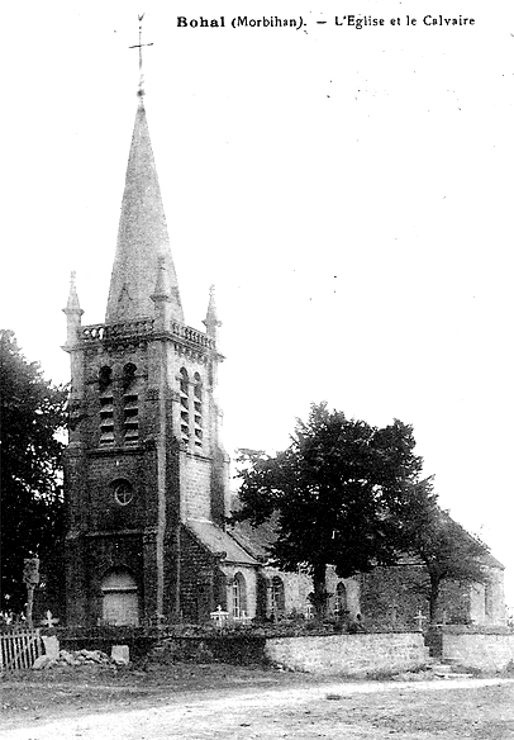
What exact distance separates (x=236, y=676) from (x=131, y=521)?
1844 centimetres

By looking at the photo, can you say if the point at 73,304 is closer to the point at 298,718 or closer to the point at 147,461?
the point at 147,461

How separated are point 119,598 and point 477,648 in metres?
14.6

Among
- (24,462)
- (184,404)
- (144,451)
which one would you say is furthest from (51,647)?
(184,404)

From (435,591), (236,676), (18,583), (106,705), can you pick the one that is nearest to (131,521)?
(18,583)

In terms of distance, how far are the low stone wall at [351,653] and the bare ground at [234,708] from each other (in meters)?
2.83

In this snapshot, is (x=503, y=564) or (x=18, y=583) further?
(x=503, y=564)

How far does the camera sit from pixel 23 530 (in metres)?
37.2

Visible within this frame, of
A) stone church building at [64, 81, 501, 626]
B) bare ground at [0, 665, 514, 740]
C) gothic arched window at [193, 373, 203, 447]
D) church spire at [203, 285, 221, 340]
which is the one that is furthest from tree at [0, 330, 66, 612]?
church spire at [203, 285, 221, 340]

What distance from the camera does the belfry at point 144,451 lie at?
1719 inches

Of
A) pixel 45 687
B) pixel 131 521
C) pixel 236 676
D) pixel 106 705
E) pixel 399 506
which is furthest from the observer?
pixel 131 521

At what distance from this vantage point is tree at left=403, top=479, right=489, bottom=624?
4412cm

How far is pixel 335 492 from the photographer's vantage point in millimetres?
40812

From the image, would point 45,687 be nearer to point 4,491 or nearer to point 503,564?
point 4,491

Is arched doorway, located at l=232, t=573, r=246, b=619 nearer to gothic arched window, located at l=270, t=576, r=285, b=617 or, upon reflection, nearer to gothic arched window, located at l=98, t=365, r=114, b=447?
gothic arched window, located at l=270, t=576, r=285, b=617
